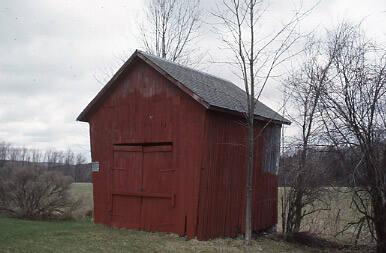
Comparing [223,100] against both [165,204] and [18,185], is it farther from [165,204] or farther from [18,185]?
[18,185]

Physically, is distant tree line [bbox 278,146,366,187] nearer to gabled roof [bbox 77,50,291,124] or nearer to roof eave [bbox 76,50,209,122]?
gabled roof [bbox 77,50,291,124]

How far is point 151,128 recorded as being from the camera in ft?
43.8

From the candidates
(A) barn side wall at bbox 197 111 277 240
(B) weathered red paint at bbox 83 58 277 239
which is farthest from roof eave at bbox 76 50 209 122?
(A) barn side wall at bbox 197 111 277 240

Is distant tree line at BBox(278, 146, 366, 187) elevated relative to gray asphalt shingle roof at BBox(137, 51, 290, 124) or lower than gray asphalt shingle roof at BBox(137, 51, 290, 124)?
lower

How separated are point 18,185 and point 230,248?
778 inches

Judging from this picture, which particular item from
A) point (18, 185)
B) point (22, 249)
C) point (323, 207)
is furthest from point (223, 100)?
point (18, 185)

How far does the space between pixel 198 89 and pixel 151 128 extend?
176cm

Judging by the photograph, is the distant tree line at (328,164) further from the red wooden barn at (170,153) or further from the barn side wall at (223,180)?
the barn side wall at (223,180)

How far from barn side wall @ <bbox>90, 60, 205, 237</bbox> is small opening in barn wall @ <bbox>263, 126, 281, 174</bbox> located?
3.70 metres

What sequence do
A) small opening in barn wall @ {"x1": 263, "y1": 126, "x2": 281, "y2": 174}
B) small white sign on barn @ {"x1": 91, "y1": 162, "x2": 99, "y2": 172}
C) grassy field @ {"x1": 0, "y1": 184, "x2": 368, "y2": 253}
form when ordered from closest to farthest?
grassy field @ {"x1": 0, "y1": 184, "x2": 368, "y2": 253} → small white sign on barn @ {"x1": 91, "y1": 162, "x2": 99, "y2": 172} → small opening in barn wall @ {"x1": 263, "y1": 126, "x2": 281, "y2": 174}

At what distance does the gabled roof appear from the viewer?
12.5 metres

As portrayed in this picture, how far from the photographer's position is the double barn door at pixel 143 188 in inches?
508

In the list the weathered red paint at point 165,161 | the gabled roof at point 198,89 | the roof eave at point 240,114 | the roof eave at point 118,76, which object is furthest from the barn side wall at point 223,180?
the roof eave at point 118,76

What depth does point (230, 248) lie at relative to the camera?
38.4 feet
